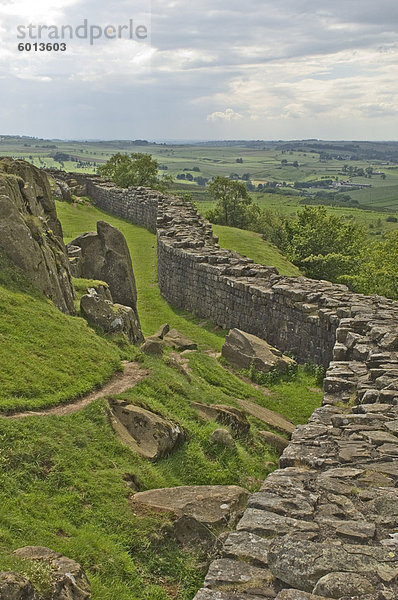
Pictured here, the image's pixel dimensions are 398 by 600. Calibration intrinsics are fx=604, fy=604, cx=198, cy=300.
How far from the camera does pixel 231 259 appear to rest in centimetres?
2806

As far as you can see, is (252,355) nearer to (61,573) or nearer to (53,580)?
(61,573)

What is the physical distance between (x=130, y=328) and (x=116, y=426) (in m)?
6.53

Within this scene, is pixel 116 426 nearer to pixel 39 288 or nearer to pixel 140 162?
pixel 39 288

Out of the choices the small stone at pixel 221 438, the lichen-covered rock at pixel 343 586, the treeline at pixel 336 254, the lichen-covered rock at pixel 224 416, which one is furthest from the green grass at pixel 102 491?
the treeline at pixel 336 254

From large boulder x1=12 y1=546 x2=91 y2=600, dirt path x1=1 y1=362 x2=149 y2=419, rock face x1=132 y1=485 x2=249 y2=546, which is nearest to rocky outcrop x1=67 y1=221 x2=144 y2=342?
dirt path x1=1 y1=362 x2=149 y2=419

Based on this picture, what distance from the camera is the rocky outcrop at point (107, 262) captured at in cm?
2262

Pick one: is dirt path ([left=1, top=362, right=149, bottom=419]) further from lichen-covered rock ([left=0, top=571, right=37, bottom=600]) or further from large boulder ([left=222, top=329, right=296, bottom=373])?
large boulder ([left=222, top=329, right=296, bottom=373])

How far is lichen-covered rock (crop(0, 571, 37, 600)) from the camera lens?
20.4ft

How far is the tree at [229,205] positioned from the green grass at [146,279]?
13.4 metres

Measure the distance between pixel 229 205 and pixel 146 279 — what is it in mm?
32548

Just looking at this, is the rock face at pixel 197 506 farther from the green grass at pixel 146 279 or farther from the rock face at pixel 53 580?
the green grass at pixel 146 279

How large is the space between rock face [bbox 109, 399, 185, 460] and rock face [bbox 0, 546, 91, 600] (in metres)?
3.71

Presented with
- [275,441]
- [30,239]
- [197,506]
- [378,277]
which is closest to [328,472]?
[197,506]

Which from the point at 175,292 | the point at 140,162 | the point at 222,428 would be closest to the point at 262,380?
the point at 222,428
